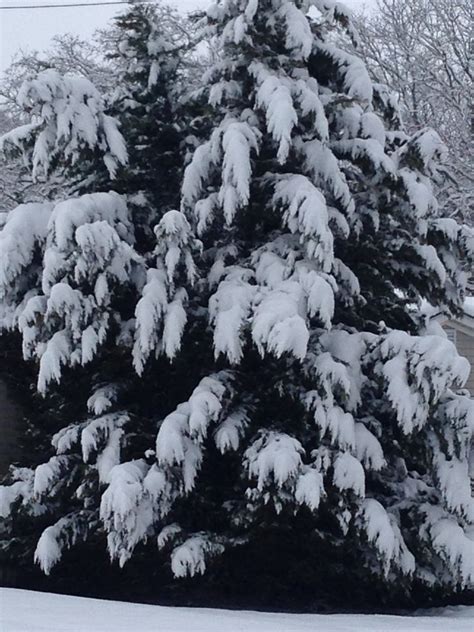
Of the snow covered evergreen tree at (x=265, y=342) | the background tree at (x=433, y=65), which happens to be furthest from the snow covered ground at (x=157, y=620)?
the background tree at (x=433, y=65)

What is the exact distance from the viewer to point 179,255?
28.5 ft

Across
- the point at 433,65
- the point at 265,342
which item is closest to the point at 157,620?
the point at 265,342


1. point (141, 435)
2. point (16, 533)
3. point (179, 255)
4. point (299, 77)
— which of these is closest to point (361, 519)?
point (141, 435)

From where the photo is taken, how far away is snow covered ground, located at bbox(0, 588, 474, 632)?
626 centimetres

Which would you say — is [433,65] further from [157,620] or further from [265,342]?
[157,620]

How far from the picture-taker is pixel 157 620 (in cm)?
685

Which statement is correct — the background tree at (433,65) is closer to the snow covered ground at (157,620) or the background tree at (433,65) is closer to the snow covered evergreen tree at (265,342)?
the snow covered evergreen tree at (265,342)

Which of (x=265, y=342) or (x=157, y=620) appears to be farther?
(x=265, y=342)

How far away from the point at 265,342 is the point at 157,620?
247 cm

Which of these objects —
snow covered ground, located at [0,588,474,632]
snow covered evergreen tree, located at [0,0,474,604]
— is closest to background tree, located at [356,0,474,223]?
snow covered evergreen tree, located at [0,0,474,604]

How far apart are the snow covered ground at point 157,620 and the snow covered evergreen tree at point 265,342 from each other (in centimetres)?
66

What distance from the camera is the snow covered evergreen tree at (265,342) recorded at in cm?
848

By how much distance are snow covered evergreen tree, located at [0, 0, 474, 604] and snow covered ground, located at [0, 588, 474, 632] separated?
2.16 ft

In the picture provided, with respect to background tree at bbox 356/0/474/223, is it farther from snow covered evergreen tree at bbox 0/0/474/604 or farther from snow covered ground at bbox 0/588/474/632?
snow covered ground at bbox 0/588/474/632
